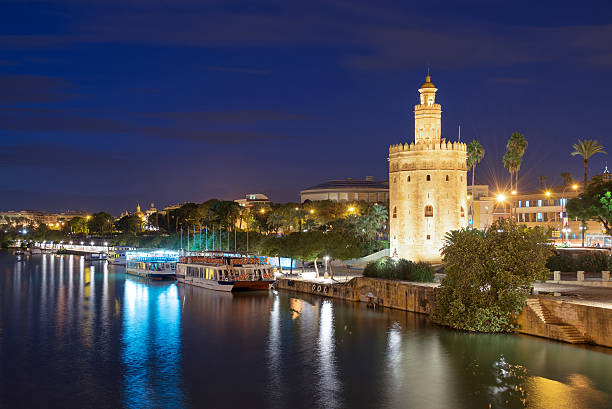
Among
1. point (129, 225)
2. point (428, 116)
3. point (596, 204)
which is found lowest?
point (129, 225)

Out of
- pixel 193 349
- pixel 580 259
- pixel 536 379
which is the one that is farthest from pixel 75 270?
pixel 536 379

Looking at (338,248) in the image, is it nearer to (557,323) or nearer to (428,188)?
(428,188)

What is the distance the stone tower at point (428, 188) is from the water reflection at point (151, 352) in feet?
69.4

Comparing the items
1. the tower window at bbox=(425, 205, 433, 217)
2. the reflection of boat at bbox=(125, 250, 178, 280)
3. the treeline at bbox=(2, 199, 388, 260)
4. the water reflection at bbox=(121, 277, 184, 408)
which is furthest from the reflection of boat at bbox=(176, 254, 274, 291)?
the tower window at bbox=(425, 205, 433, 217)

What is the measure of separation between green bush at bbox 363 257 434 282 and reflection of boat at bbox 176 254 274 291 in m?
10.6

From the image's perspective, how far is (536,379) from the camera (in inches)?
1011

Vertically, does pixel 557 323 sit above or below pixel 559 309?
below

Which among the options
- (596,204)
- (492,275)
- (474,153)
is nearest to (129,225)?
(474,153)

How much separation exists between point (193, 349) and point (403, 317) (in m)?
13.3

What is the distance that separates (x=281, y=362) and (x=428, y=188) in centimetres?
3037

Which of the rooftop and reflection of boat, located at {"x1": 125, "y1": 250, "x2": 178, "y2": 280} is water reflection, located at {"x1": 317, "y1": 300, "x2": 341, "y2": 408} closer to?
reflection of boat, located at {"x1": 125, "y1": 250, "x2": 178, "y2": 280}

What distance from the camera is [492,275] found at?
1314 inches

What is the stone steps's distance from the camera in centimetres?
2948

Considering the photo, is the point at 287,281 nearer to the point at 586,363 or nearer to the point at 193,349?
the point at 193,349
